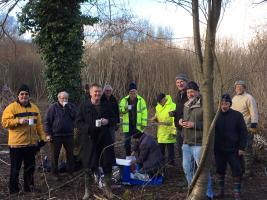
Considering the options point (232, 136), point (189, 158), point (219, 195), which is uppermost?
point (232, 136)

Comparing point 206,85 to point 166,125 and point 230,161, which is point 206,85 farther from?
point 166,125

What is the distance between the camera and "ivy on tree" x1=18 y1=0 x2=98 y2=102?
926 centimetres

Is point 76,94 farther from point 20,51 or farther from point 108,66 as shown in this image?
point 20,51

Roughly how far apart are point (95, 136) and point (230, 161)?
2064 mm

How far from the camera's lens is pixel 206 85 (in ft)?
→ 17.4

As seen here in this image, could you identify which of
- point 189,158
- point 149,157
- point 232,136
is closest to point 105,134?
point 189,158

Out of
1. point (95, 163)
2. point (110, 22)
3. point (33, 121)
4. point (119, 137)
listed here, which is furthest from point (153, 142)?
point (119, 137)

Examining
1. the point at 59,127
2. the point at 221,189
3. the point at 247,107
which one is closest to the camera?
the point at 221,189

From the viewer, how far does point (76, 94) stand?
9.56 m

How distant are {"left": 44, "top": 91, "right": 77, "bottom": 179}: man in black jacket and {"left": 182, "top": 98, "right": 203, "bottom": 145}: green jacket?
7.60 ft

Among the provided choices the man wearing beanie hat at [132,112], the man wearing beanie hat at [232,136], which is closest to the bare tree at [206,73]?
the man wearing beanie hat at [232,136]

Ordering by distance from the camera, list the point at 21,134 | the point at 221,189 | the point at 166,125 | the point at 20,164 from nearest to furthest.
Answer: the point at 221,189 < the point at 21,134 < the point at 20,164 < the point at 166,125

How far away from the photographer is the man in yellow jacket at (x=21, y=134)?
6.75 m

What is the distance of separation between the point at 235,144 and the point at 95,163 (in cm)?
211
